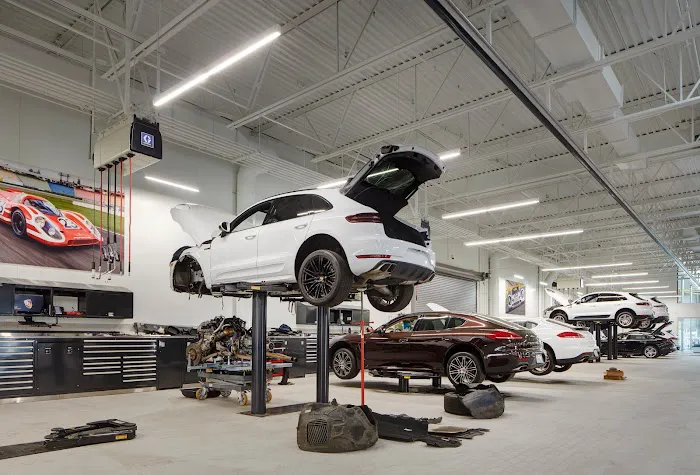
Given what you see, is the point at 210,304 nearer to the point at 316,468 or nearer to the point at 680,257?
the point at 316,468

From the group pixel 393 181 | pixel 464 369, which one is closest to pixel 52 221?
pixel 393 181

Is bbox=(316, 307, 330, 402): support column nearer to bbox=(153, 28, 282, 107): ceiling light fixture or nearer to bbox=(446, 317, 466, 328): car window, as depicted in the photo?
bbox=(446, 317, 466, 328): car window

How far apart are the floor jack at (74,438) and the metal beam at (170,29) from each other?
519 centimetres

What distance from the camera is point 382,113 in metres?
12.4

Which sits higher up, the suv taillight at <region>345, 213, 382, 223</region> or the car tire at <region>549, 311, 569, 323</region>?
the suv taillight at <region>345, 213, 382, 223</region>

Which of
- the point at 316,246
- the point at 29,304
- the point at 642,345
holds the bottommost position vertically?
the point at 642,345

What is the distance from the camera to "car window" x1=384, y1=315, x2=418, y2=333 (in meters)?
9.33

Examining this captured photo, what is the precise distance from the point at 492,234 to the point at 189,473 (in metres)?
20.2

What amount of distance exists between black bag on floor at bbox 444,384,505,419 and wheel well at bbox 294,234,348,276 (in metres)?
2.68

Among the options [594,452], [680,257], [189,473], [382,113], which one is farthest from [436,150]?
[680,257]

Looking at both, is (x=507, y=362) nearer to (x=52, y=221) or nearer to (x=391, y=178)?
(x=391, y=178)

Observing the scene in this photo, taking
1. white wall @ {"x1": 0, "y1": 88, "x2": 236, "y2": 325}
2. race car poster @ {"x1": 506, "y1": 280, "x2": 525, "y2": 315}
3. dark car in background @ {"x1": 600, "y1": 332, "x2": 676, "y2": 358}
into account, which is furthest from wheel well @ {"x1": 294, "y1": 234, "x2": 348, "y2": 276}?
race car poster @ {"x1": 506, "y1": 280, "x2": 525, "y2": 315}

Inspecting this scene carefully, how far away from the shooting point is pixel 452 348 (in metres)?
8.45

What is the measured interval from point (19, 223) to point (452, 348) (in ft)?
24.7
